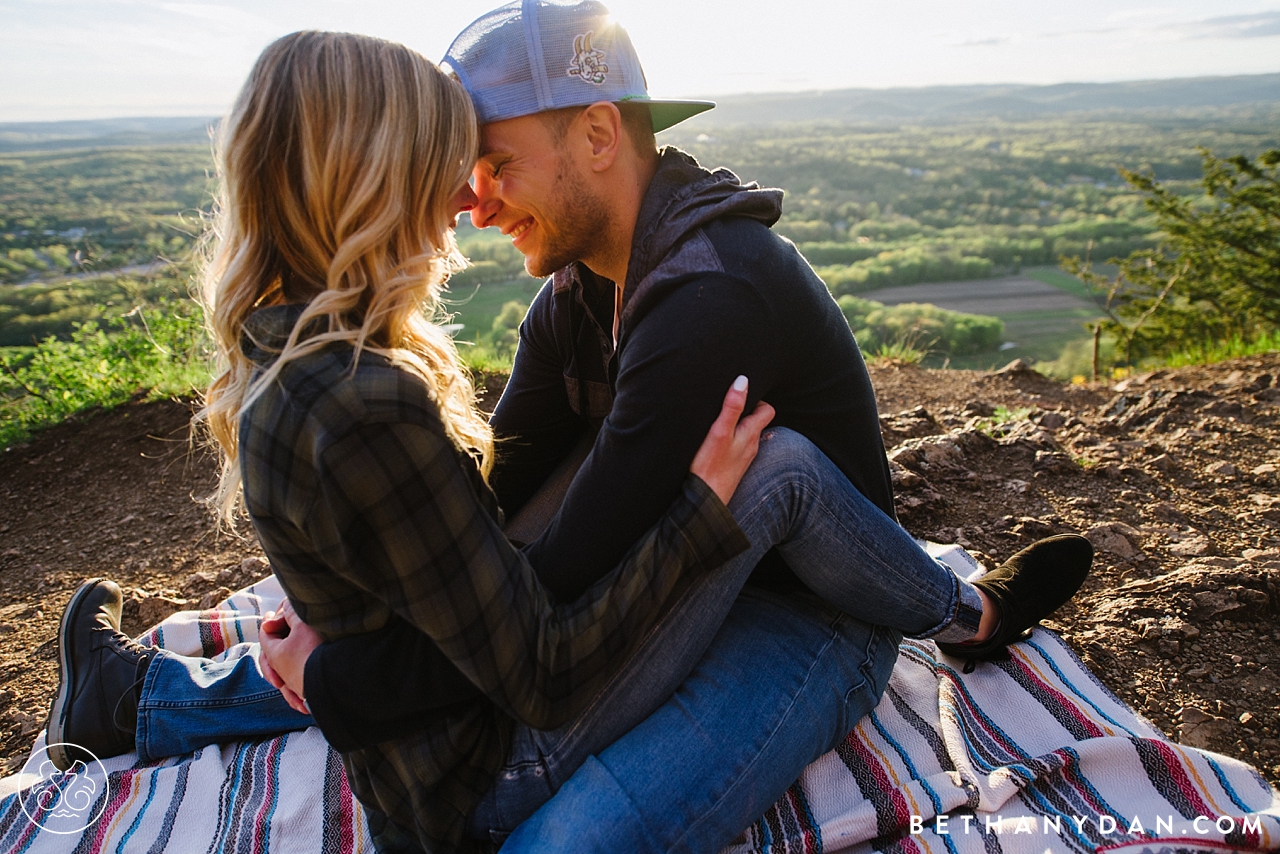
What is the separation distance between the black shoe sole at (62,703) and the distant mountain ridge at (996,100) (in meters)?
129

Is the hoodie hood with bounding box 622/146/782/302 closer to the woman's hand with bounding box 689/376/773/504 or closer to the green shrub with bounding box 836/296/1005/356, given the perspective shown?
the woman's hand with bounding box 689/376/773/504

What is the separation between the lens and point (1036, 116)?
131625mm

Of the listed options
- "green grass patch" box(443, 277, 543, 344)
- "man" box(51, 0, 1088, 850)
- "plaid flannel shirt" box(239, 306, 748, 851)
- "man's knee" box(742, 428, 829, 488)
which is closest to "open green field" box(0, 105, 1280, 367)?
"green grass patch" box(443, 277, 543, 344)

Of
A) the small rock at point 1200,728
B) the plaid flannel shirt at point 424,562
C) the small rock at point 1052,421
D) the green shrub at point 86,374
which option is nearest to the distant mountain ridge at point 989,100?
the green shrub at point 86,374

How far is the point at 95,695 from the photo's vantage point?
2.21 metres

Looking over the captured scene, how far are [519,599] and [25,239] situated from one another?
72.4ft

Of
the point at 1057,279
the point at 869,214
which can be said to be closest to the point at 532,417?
the point at 1057,279

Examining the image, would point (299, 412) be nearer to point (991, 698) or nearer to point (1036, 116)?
point (991, 698)

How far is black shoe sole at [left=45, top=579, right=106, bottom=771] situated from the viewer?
2162mm

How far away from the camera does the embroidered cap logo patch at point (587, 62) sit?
78.5 inches

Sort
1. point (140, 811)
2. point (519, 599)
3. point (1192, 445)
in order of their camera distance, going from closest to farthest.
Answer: point (519, 599) < point (140, 811) < point (1192, 445)

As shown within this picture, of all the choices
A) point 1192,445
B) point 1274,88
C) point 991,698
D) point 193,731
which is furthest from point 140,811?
point 1274,88

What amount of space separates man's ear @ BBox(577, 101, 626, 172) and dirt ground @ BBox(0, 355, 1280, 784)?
6.55ft

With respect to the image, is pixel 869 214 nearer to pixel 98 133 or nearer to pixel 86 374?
pixel 98 133
